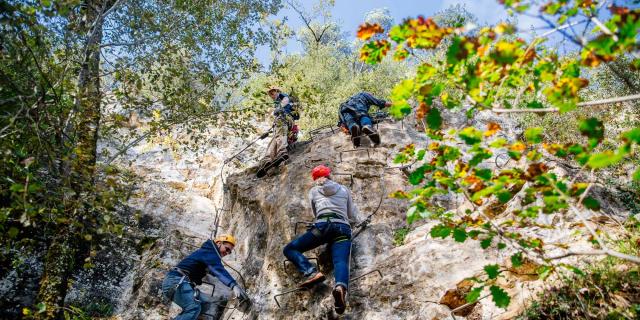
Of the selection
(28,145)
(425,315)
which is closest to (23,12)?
(28,145)

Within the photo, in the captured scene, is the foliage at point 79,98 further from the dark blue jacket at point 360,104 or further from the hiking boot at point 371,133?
the hiking boot at point 371,133

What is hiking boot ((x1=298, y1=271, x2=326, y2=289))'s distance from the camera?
6.38 metres

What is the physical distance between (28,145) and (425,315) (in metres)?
5.97

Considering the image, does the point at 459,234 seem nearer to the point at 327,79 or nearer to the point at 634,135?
the point at 634,135

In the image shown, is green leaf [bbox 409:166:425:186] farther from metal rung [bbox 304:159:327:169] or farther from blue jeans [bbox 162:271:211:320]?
metal rung [bbox 304:159:327:169]

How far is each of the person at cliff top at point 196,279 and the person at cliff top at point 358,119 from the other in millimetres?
4314

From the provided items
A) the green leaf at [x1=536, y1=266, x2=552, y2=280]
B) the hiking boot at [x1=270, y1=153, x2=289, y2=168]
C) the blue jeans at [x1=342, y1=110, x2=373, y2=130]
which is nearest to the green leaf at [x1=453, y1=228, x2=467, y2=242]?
the green leaf at [x1=536, y1=266, x2=552, y2=280]

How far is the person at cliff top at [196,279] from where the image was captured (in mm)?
7086

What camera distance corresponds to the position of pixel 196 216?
13508mm

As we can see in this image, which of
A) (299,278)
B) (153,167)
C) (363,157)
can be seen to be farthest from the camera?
(153,167)

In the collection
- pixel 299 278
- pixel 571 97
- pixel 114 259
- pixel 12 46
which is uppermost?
pixel 12 46

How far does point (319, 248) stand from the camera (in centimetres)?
745

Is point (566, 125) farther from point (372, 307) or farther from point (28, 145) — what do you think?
point (28, 145)

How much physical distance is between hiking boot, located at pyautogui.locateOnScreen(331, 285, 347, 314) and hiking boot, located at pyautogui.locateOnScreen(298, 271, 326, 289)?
59cm
